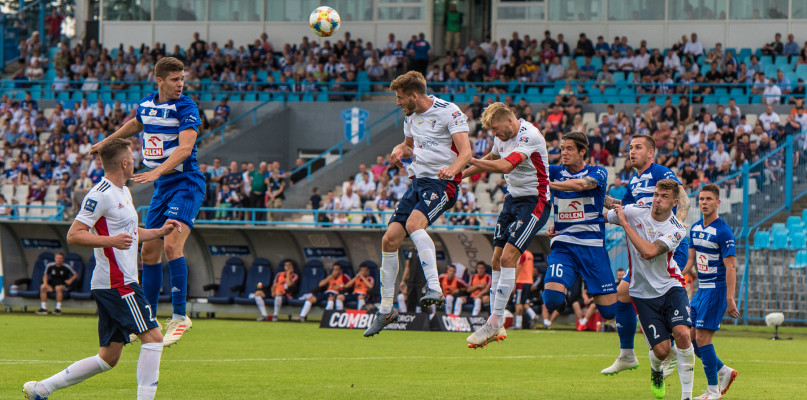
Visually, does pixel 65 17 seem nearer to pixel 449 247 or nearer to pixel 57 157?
pixel 57 157

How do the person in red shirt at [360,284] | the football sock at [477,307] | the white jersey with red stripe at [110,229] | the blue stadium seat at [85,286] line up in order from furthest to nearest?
the blue stadium seat at [85,286] < the person in red shirt at [360,284] < the football sock at [477,307] < the white jersey with red stripe at [110,229]

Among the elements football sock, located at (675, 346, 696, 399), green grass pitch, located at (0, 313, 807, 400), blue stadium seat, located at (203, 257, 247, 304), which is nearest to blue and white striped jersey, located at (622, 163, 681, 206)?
football sock, located at (675, 346, 696, 399)

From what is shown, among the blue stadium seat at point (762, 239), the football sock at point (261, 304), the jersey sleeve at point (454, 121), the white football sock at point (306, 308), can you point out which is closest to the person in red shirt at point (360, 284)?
the white football sock at point (306, 308)

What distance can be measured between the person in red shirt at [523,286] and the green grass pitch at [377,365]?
3.41 feet

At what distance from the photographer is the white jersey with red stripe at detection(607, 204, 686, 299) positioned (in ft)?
37.1

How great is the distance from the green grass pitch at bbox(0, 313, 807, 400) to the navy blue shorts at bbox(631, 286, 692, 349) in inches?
43.0

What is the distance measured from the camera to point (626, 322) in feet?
40.7

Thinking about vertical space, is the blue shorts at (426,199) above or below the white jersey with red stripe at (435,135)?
below

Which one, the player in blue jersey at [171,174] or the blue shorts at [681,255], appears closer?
the player in blue jersey at [171,174]

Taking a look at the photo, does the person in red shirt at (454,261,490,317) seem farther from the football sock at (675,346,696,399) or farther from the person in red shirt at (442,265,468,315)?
the football sock at (675,346,696,399)

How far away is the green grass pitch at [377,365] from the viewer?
12.5 m

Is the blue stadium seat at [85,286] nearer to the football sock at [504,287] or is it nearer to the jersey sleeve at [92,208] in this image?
the football sock at [504,287]

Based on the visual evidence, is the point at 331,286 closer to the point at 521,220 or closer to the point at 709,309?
the point at 709,309

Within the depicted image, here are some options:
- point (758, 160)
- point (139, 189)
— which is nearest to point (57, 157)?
point (139, 189)
